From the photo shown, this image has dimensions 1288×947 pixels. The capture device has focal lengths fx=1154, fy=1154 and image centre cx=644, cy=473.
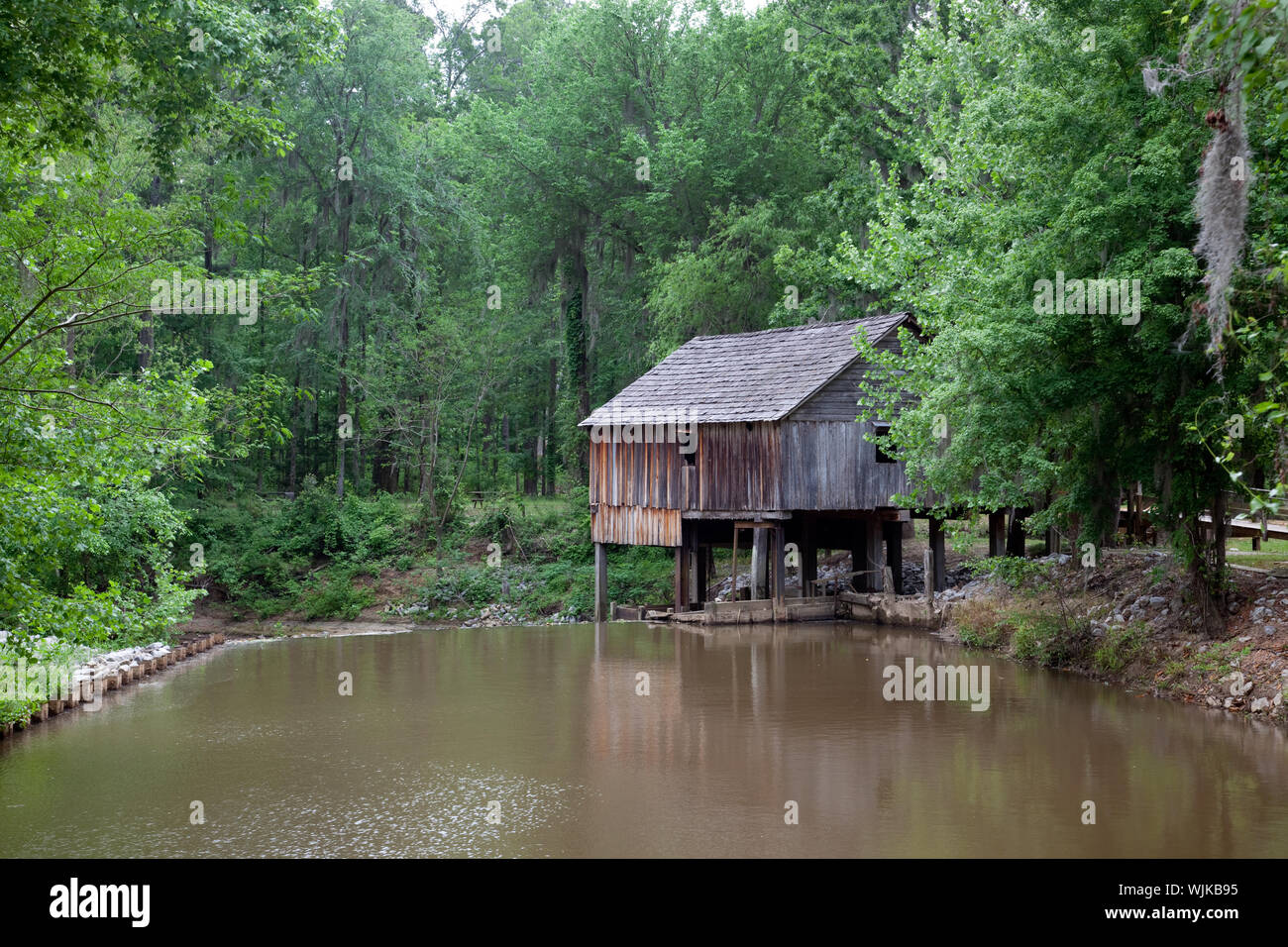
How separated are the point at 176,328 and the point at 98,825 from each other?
25716mm

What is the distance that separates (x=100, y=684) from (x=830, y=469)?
14.3 m

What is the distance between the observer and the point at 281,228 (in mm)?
36562

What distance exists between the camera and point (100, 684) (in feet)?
58.4

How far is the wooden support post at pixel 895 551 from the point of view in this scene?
2670 centimetres

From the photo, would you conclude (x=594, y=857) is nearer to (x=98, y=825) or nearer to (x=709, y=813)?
(x=709, y=813)

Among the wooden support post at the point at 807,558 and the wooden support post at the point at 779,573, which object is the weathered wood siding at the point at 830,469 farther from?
the wooden support post at the point at 807,558

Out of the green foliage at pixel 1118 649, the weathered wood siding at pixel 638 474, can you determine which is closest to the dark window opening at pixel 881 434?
the weathered wood siding at pixel 638 474

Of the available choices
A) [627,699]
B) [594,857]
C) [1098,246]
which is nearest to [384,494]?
[627,699]

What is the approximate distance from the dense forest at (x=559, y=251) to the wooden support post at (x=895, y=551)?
4390mm

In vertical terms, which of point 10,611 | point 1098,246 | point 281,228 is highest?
point 281,228

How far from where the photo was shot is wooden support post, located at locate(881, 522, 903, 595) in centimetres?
2670

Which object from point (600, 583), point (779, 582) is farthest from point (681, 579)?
point (600, 583)

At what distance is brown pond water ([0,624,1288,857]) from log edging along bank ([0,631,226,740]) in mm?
316

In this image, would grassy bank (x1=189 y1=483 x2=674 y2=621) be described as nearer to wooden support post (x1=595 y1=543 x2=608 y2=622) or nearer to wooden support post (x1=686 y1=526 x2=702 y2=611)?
wooden support post (x1=595 y1=543 x2=608 y2=622)
